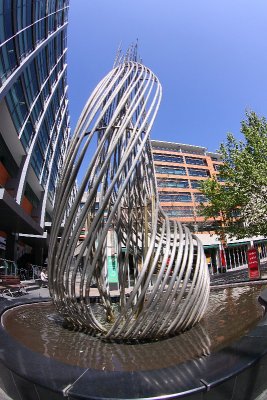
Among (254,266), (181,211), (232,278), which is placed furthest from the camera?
(181,211)

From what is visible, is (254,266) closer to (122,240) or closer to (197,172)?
(122,240)

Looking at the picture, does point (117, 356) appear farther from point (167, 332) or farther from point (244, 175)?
point (244, 175)

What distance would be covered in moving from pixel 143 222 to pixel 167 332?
197cm

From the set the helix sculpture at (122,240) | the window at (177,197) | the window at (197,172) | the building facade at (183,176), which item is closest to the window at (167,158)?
the building facade at (183,176)

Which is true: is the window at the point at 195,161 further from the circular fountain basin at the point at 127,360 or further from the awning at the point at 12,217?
the circular fountain basin at the point at 127,360

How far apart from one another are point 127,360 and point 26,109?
91.4 feet

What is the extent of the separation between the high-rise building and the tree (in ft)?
44.3

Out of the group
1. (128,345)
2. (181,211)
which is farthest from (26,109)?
(181,211)

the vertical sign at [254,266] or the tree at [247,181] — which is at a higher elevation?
the tree at [247,181]

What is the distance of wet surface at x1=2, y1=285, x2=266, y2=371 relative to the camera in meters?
4.05

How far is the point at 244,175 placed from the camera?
18.5 m

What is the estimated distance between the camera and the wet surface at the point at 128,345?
4.05m

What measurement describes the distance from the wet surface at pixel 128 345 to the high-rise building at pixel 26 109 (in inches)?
442

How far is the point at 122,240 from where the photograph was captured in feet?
21.2
